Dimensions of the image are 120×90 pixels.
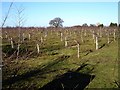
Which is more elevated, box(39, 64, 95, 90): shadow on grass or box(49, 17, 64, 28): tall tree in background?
box(49, 17, 64, 28): tall tree in background

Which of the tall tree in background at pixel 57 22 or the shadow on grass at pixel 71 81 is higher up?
the tall tree in background at pixel 57 22

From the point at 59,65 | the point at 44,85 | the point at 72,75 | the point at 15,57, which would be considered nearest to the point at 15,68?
the point at 15,57

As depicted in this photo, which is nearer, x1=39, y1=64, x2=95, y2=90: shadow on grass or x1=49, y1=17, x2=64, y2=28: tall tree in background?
x1=39, y1=64, x2=95, y2=90: shadow on grass

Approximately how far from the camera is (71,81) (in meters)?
13.5

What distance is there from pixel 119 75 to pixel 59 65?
5.27 metres

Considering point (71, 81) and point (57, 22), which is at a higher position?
point (57, 22)

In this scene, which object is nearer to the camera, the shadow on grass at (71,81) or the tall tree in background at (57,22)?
the shadow on grass at (71,81)

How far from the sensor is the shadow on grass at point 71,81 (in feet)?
39.9

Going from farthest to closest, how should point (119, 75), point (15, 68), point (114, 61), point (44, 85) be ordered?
point (114, 61), point (119, 75), point (44, 85), point (15, 68)

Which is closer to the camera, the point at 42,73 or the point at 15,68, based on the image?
the point at 15,68

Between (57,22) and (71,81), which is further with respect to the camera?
(57,22)

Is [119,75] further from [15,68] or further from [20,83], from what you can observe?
[15,68]

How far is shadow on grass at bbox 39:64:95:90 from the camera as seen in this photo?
479 inches

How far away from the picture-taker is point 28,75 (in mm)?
14688
